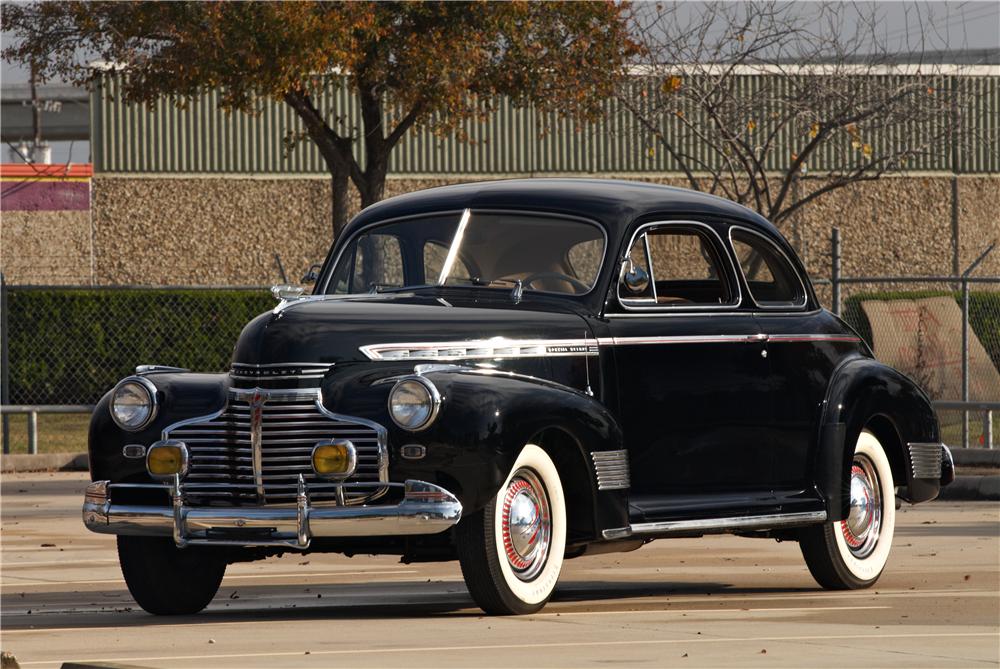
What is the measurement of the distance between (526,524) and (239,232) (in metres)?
31.6

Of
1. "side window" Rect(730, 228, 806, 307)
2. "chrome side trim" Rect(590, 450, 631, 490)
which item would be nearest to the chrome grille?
"chrome side trim" Rect(590, 450, 631, 490)

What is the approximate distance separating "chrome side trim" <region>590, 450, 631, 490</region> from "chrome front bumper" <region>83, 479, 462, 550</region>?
100cm

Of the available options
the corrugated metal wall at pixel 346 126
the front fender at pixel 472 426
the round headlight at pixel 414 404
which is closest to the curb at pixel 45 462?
the front fender at pixel 472 426

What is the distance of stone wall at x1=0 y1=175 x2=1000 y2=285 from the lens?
3916 cm

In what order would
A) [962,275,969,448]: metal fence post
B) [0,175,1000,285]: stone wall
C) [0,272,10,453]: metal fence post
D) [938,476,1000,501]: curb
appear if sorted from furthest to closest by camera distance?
[0,175,1000,285]: stone wall
[0,272,10,453]: metal fence post
[962,275,969,448]: metal fence post
[938,476,1000,501]: curb

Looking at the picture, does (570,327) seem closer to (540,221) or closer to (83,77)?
(540,221)

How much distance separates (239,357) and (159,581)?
1.40 meters

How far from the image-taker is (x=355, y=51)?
81.8 feet

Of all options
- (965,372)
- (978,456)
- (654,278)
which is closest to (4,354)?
(965,372)

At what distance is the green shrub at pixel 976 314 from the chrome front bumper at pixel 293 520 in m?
15.7

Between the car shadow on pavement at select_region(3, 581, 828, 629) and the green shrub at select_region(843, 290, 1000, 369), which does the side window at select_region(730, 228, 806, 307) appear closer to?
the car shadow on pavement at select_region(3, 581, 828, 629)

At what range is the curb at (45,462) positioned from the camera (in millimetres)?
20609

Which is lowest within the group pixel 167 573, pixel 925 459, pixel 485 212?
pixel 167 573

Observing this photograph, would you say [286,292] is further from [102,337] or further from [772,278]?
[102,337]
